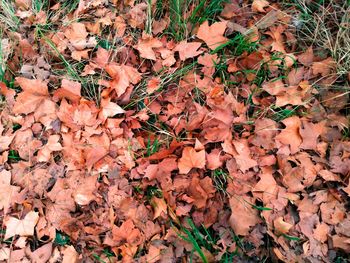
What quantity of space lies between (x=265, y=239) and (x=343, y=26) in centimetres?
137

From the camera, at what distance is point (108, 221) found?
197 centimetres

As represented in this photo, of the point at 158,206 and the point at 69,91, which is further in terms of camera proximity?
the point at 69,91

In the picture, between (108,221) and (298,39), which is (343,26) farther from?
(108,221)

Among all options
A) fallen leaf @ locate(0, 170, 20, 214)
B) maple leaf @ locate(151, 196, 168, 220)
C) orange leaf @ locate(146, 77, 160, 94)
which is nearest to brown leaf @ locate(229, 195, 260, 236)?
maple leaf @ locate(151, 196, 168, 220)

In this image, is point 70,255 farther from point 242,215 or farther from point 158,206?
point 242,215

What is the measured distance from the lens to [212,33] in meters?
2.34

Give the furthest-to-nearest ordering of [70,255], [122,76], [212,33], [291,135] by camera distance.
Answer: [212,33], [122,76], [291,135], [70,255]

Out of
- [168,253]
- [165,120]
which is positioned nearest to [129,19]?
[165,120]

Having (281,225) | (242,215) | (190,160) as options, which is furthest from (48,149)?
(281,225)

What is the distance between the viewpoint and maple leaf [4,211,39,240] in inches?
75.8

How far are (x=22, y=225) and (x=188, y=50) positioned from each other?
1371mm

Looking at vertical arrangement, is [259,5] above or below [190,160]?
above

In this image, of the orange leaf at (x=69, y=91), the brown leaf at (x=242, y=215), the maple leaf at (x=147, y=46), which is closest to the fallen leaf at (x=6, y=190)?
the orange leaf at (x=69, y=91)

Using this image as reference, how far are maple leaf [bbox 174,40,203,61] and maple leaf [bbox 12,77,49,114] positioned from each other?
2.75 feet
